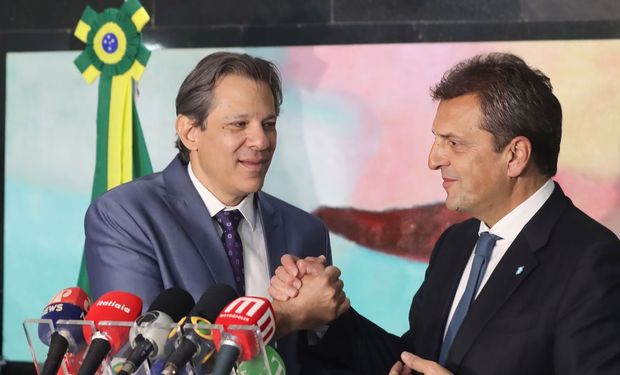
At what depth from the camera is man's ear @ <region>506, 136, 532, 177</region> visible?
7.11 feet

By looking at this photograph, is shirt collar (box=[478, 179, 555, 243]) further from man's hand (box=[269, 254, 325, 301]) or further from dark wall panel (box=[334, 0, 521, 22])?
dark wall panel (box=[334, 0, 521, 22])

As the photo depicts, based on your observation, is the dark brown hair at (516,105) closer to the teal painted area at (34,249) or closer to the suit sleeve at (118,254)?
the suit sleeve at (118,254)

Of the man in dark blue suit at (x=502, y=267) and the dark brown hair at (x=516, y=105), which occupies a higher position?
the dark brown hair at (x=516, y=105)

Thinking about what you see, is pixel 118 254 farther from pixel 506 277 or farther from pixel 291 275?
pixel 506 277

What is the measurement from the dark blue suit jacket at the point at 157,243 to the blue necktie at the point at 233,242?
1.5 inches

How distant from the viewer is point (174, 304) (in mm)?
1672

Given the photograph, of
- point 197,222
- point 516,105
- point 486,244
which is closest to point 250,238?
point 197,222

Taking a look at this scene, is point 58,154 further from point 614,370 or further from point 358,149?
point 614,370

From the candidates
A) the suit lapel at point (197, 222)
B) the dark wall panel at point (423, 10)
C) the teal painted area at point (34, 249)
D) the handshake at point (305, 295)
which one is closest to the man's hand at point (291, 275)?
the handshake at point (305, 295)

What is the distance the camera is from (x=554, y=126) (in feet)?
7.23

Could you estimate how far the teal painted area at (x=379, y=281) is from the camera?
4.36 m

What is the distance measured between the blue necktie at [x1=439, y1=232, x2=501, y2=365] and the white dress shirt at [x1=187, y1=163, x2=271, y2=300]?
489 mm

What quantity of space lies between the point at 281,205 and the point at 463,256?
54 cm

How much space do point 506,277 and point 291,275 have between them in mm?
459
